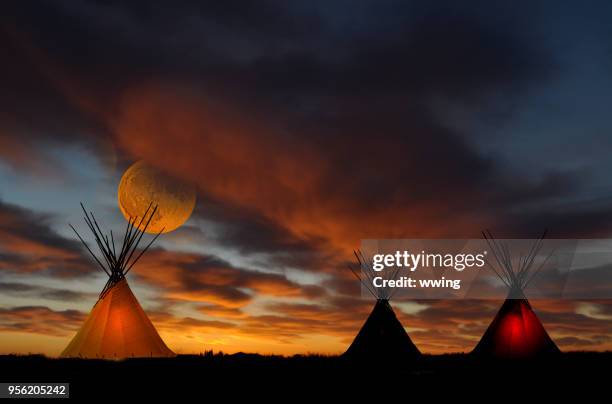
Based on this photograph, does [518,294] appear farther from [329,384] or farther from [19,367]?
[19,367]

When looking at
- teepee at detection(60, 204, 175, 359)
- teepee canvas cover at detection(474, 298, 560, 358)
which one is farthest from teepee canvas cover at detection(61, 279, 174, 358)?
Answer: teepee canvas cover at detection(474, 298, 560, 358)

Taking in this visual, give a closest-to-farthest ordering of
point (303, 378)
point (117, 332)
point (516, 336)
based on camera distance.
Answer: point (303, 378) → point (117, 332) → point (516, 336)

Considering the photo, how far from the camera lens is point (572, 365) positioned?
63.0 ft

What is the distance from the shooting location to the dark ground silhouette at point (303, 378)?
12344mm

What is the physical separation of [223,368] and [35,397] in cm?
560

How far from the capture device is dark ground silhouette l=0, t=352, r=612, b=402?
12.3 metres

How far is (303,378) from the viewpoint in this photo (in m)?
14.6

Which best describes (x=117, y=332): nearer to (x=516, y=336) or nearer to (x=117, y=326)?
(x=117, y=326)

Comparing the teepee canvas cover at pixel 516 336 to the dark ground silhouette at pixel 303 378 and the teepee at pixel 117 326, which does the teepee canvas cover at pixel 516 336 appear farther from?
the teepee at pixel 117 326

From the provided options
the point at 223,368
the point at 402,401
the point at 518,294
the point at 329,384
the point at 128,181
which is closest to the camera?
the point at 402,401

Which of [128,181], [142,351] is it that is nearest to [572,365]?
[142,351]

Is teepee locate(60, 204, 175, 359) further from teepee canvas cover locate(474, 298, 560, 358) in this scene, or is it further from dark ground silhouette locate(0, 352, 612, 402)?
teepee canvas cover locate(474, 298, 560, 358)

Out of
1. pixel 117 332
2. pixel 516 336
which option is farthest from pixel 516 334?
pixel 117 332

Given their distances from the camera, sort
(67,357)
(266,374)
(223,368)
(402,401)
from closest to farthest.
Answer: (402,401) < (266,374) < (223,368) < (67,357)
